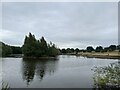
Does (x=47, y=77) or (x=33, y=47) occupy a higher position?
(x=33, y=47)

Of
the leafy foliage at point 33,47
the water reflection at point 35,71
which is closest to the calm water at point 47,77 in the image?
the water reflection at point 35,71

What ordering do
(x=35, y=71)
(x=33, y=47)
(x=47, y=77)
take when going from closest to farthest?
(x=47, y=77) < (x=35, y=71) < (x=33, y=47)

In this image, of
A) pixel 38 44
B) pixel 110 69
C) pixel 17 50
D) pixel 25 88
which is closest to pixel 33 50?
pixel 38 44

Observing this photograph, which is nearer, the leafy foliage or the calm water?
the calm water

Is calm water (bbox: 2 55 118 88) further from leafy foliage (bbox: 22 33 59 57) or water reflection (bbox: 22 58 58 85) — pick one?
leafy foliage (bbox: 22 33 59 57)

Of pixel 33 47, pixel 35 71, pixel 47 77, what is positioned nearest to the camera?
pixel 47 77

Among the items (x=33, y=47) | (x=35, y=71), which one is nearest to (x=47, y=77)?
(x=35, y=71)

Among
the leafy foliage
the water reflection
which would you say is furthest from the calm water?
the leafy foliage

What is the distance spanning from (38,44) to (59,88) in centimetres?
6608

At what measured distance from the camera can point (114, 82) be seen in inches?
497

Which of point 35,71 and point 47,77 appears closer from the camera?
point 47,77

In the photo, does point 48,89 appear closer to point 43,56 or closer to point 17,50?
point 43,56

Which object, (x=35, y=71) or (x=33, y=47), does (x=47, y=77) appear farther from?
(x=33, y=47)

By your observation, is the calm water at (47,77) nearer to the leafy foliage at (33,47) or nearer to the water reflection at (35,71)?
the water reflection at (35,71)
